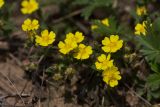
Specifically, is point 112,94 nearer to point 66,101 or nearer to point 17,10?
point 66,101

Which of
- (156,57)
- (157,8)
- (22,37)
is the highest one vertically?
(157,8)

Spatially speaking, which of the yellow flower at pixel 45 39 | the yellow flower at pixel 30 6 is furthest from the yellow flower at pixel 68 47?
the yellow flower at pixel 30 6

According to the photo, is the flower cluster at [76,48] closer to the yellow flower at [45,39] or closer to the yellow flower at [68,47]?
the yellow flower at [68,47]

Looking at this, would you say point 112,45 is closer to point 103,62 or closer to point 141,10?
point 103,62

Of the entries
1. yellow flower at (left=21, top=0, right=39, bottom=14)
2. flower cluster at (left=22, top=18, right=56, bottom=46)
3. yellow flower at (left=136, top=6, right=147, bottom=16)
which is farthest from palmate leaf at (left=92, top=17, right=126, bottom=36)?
yellow flower at (left=21, top=0, right=39, bottom=14)

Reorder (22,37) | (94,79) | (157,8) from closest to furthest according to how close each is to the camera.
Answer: (94,79)
(22,37)
(157,8)

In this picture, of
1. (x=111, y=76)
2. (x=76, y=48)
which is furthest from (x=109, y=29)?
(x=111, y=76)

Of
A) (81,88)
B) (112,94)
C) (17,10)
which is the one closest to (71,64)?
(81,88)

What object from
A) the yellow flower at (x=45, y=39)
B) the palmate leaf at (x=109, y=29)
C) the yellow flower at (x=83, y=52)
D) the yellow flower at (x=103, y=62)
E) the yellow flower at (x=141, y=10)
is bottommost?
the yellow flower at (x=103, y=62)

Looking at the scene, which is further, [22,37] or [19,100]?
[22,37]
